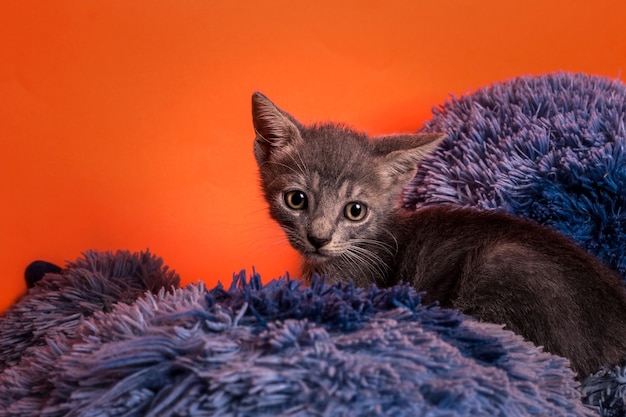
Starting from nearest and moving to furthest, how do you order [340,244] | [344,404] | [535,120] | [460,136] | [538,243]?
[344,404] → [538,243] → [340,244] → [535,120] → [460,136]

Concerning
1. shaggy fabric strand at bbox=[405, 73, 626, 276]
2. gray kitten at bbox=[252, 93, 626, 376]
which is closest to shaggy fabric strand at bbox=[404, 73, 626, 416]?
shaggy fabric strand at bbox=[405, 73, 626, 276]

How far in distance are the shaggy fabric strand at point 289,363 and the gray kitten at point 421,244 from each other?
192 mm

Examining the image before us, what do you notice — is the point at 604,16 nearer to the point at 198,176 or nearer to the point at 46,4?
the point at 198,176

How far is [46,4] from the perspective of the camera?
166cm

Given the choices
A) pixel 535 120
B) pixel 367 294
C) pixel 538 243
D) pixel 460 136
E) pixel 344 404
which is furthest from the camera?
pixel 460 136

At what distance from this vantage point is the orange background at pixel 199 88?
5.50 ft

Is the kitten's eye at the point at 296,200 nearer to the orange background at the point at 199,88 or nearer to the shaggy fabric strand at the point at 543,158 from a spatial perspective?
the orange background at the point at 199,88

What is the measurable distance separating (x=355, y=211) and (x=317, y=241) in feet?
0.48

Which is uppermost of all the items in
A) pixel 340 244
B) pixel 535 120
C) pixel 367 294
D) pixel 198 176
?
pixel 198 176

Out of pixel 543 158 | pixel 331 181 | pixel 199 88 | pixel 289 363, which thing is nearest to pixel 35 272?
pixel 199 88

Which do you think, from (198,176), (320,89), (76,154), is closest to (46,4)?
(76,154)

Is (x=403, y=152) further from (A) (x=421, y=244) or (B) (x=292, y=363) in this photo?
(B) (x=292, y=363)

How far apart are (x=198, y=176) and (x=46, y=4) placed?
698 mm

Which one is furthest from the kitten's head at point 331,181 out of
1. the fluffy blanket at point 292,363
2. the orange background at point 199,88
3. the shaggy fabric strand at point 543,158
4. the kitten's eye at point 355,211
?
the fluffy blanket at point 292,363
